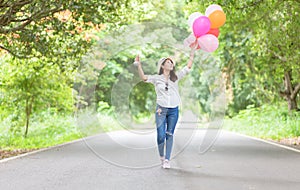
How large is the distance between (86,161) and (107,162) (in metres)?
0.45

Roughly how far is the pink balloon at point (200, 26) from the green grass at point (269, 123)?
9.02 m

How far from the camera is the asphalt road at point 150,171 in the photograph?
22.0 ft

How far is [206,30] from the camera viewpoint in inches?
339

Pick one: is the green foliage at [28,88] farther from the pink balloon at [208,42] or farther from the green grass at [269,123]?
the green grass at [269,123]

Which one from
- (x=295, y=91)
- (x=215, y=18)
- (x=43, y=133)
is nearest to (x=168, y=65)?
(x=215, y=18)

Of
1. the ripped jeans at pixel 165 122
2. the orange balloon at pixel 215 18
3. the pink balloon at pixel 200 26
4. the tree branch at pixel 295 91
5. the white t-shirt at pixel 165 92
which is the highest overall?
the orange balloon at pixel 215 18

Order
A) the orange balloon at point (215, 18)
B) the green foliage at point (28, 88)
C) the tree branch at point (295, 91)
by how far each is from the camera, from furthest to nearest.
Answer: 1. the tree branch at point (295, 91)
2. the green foliage at point (28, 88)
3. the orange balloon at point (215, 18)

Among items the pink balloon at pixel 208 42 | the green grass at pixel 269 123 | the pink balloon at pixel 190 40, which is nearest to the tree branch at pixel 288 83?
the green grass at pixel 269 123

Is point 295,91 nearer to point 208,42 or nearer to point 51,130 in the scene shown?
point 51,130

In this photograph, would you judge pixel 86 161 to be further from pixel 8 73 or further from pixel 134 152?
pixel 8 73

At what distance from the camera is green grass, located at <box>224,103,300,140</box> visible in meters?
17.3

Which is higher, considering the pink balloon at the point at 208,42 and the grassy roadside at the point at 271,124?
the pink balloon at the point at 208,42

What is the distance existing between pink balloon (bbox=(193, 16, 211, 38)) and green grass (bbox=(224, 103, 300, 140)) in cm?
902

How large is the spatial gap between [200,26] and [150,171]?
2.61m
